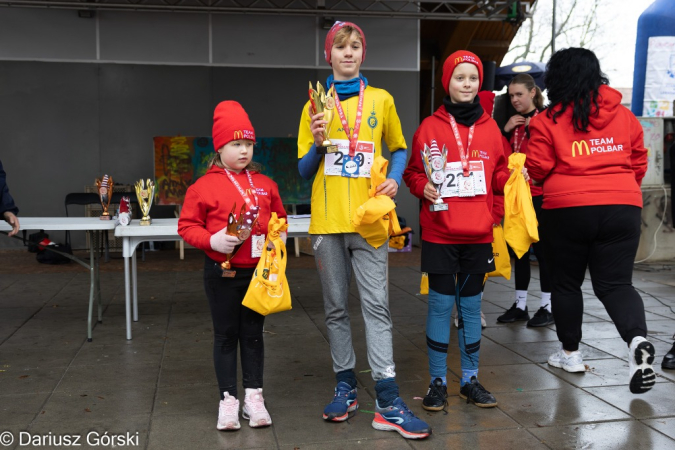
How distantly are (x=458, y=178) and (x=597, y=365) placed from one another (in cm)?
179

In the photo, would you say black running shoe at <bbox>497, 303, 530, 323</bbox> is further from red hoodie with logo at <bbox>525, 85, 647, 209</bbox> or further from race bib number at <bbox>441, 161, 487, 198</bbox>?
race bib number at <bbox>441, 161, 487, 198</bbox>

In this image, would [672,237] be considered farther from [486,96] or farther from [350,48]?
[350,48]

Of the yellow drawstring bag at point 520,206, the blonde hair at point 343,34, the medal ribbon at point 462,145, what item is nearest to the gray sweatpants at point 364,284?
the medal ribbon at point 462,145

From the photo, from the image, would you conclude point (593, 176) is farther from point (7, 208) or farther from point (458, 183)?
point (7, 208)

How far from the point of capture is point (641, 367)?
11.8 ft

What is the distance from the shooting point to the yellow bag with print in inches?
127

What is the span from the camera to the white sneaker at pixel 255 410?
3.37m

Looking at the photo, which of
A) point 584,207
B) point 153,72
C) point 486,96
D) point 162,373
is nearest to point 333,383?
point 162,373

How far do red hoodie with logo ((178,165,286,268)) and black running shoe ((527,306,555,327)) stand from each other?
299 cm

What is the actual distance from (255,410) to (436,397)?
0.95 m

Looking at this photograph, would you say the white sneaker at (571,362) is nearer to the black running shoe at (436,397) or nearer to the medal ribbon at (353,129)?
the black running shoe at (436,397)

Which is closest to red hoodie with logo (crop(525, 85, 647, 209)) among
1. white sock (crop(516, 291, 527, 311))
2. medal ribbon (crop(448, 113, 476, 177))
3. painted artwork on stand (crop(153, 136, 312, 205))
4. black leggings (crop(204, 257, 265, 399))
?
medal ribbon (crop(448, 113, 476, 177))

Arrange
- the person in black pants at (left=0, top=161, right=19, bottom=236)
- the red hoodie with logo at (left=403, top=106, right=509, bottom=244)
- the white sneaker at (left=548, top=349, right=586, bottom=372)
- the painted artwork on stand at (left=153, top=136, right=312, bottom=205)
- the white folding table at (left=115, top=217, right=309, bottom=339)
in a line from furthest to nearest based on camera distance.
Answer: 1. the painted artwork on stand at (left=153, top=136, right=312, bottom=205)
2. the white folding table at (left=115, top=217, right=309, bottom=339)
3. the person in black pants at (left=0, top=161, right=19, bottom=236)
4. the white sneaker at (left=548, top=349, right=586, bottom=372)
5. the red hoodie with logo at (left=403, top=106, right=509, bottom=244)

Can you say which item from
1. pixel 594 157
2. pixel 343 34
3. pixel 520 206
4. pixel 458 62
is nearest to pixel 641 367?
pixel 520 206
